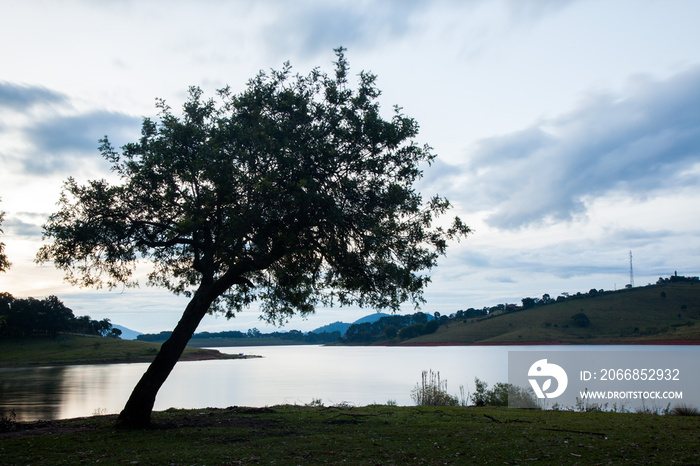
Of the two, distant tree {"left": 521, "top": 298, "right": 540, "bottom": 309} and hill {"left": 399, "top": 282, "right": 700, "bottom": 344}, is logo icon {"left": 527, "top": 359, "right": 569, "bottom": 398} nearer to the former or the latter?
hill {"left": 399, "top": 282, "right": 700, "bottom": 344}

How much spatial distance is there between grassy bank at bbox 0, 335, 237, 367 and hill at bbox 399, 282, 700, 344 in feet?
322

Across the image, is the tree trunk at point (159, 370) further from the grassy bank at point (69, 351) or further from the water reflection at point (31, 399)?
the grassy bank at point (69, 351)

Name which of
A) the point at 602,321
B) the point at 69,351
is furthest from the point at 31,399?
the point at 602,321

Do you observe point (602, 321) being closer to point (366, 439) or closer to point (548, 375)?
point (548, 375)

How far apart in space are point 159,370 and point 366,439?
25.8ft

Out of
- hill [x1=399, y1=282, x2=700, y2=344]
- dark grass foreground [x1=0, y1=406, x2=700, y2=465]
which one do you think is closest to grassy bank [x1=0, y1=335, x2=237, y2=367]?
hill [x1=399, y1=282, x2=700, y2=344]

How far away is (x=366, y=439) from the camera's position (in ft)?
45.1

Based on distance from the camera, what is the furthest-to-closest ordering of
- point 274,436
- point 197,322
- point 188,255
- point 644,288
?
point 644,288, point 188,255, point 197,322, point 274,436

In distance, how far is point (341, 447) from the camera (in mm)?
12570

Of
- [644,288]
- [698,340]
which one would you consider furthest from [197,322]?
[644,288]

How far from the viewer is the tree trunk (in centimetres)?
1636

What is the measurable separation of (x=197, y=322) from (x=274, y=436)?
5.37 m

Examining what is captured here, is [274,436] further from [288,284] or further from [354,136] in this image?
[354,136]

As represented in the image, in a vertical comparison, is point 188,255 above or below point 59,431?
above
